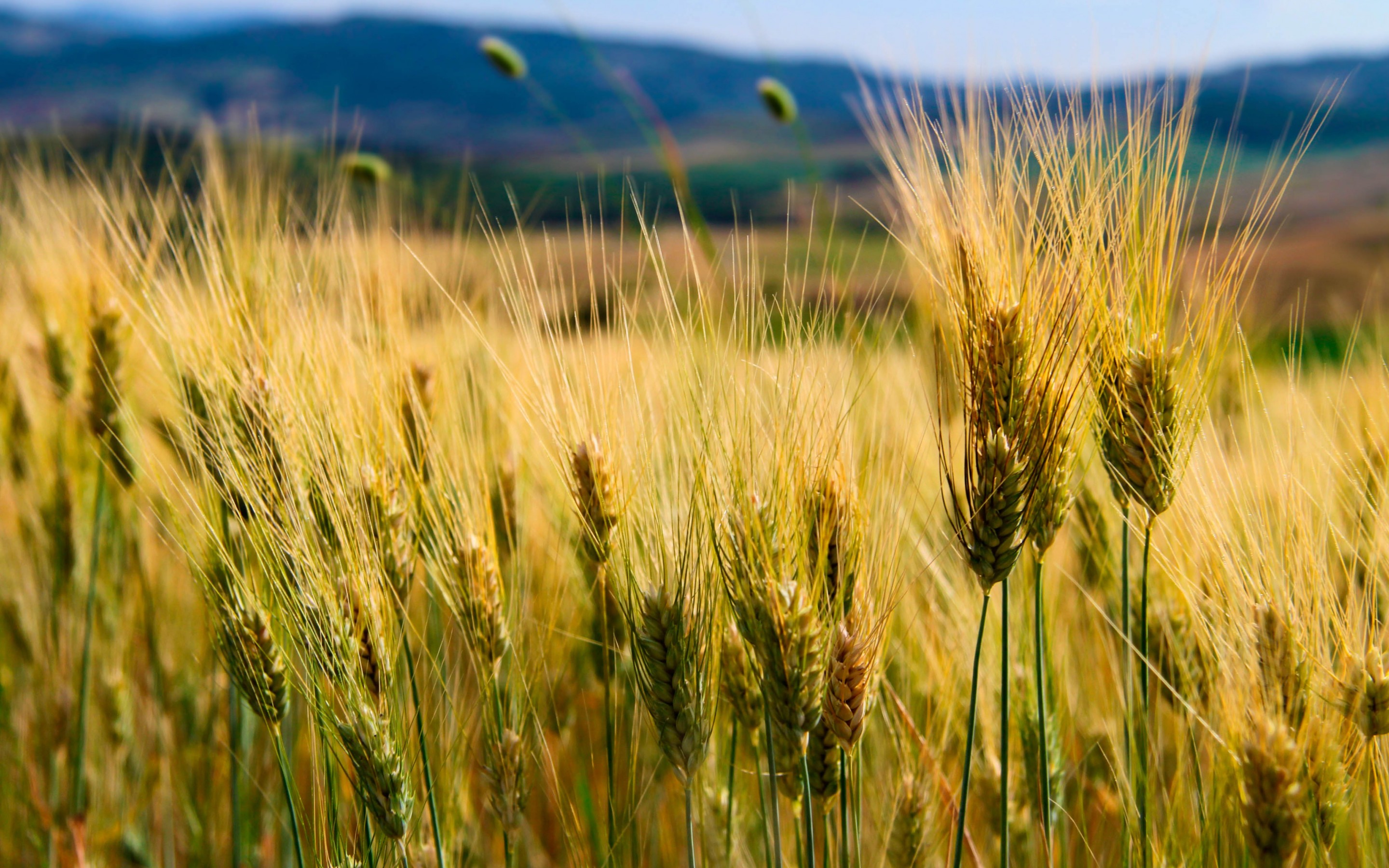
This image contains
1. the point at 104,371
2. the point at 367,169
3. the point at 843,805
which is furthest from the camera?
the point at 367,169

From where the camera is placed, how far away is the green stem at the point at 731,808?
39.1 inches

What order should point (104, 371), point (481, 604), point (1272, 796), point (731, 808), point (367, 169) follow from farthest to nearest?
point (367, 169) < point (104, 371) < point (731, 808) < point (481, 604) < point (1272, 796)

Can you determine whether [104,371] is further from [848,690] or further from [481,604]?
[848,690]

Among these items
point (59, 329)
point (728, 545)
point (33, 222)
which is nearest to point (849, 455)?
point (728, 545)

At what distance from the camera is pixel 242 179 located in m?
1.82

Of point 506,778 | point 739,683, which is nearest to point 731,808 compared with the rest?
point 739,683

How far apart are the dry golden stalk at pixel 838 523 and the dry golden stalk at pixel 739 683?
18 centimetres

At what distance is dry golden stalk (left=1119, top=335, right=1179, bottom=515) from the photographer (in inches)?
32.4

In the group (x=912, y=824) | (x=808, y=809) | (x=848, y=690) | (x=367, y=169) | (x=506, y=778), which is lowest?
(x=912, y=824)

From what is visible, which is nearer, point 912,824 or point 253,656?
point 253,656

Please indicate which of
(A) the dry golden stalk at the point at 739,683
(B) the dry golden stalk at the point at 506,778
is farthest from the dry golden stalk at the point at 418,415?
(A) the dry golden stalk at the point at 739,683

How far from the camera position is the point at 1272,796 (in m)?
0.72

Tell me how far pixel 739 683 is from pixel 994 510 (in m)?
0.41

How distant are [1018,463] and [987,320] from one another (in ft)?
0.47
